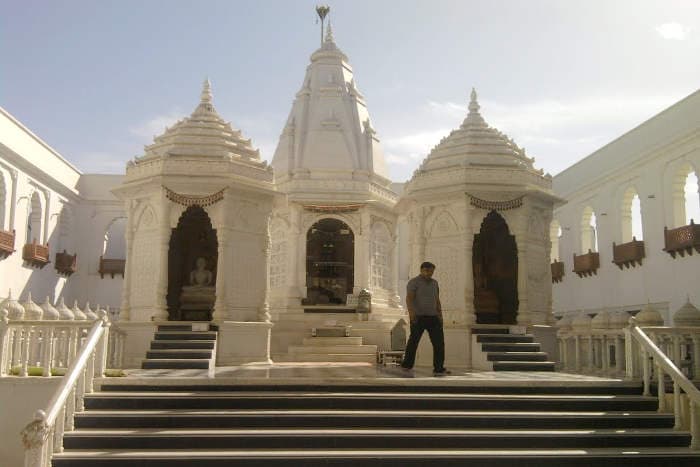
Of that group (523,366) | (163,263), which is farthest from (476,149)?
(163,263)

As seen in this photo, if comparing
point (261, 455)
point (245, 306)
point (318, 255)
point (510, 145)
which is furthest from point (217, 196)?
point (318, 255)

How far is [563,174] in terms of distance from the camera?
2975 cm

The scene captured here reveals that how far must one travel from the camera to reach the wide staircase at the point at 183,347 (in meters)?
11.5

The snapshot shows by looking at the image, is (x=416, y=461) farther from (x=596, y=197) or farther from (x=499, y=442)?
(x=596, y=197)

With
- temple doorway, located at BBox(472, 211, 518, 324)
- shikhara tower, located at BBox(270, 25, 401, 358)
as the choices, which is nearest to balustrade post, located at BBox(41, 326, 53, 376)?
temple doorway, located at BBox(472, 211, 518, 324)

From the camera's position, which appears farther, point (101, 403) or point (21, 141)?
point (21, 141)

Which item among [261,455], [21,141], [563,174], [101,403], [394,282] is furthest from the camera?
[563,174]

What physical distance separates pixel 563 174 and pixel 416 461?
24853mm

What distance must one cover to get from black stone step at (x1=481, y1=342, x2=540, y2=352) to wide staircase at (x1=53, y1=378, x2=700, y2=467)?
4.04 m

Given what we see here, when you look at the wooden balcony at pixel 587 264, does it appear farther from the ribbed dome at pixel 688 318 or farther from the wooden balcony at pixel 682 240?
the ribbed dome at pixel 688 318

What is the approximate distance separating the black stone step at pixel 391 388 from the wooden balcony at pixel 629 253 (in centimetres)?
1543

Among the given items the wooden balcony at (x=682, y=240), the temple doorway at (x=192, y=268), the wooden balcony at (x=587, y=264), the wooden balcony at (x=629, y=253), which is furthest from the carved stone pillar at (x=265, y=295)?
the wooden balcony at (x=587, y=264)

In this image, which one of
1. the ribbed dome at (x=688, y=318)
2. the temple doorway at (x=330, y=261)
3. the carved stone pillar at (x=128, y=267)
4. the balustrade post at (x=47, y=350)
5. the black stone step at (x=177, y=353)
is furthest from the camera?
the temple doorway at (x=330, y=261)

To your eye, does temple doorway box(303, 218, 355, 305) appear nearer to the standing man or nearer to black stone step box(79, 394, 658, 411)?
the standing man
